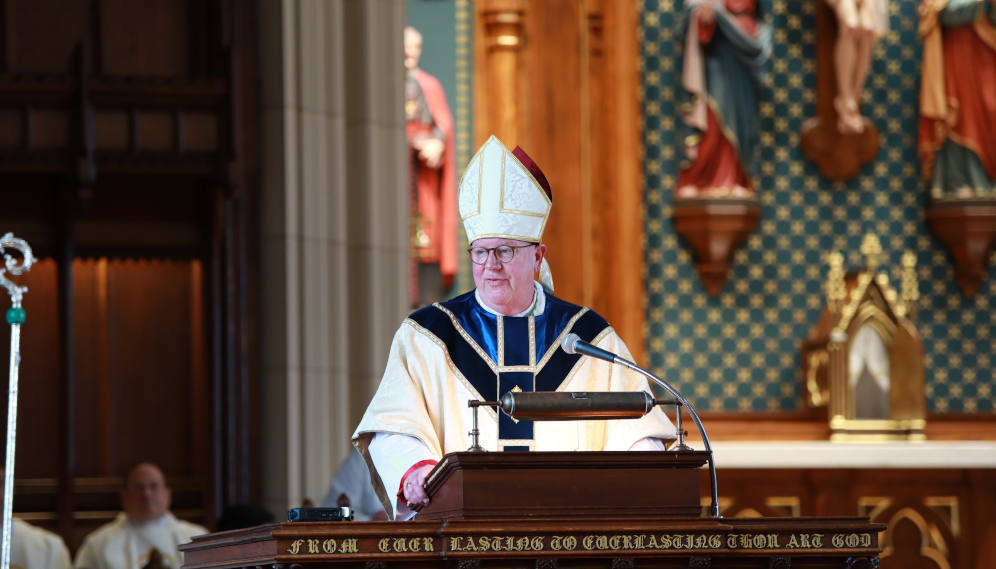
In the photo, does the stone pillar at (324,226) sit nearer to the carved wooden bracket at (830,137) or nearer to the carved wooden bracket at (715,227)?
the carved wooden bracket at (715,227)

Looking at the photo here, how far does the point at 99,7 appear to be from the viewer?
22.4ft

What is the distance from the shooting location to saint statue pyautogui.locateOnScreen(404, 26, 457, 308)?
893 cm

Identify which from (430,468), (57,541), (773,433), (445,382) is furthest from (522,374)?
(773,433)

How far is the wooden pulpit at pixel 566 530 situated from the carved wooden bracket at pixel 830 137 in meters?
6.82

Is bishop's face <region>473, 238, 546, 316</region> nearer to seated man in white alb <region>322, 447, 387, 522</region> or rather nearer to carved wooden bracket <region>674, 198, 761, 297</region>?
seated man in white alb <region>322, 447, 387, 522</region>

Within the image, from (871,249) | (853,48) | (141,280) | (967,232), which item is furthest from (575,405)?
(967,232)

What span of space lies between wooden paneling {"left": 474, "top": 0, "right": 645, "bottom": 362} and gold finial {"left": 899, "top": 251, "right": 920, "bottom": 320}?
1.75 metres

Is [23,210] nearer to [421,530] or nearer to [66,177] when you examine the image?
[66,177]

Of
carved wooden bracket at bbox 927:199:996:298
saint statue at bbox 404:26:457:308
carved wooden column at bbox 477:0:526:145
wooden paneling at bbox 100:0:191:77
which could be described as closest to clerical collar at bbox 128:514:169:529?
wooden paneling at bbox 100:0:191:77

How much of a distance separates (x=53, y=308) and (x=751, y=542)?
4.86 m

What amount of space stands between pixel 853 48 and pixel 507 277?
6191mm

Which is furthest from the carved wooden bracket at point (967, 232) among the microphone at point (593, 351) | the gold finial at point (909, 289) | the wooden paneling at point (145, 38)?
the microphone at point (593, 351)

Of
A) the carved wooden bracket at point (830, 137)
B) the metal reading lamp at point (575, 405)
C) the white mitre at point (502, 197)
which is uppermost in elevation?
the carved wooden bracket at point (830, 137)

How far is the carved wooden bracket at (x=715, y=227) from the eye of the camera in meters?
9.29
